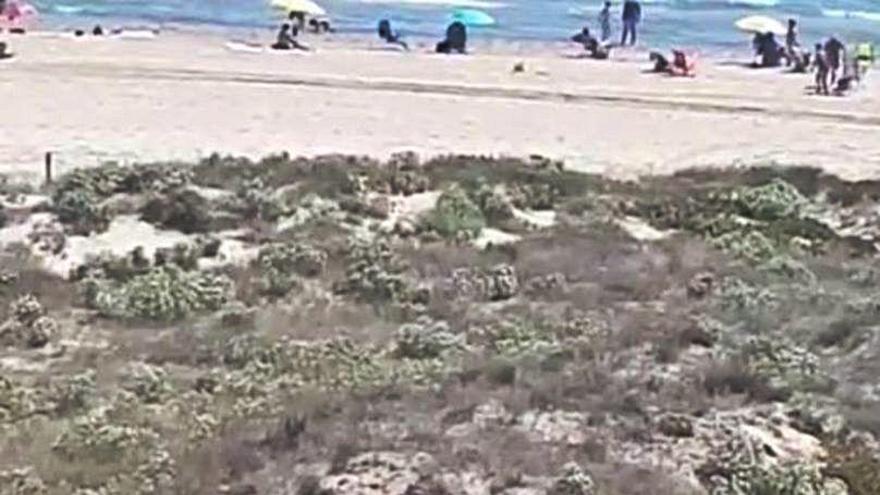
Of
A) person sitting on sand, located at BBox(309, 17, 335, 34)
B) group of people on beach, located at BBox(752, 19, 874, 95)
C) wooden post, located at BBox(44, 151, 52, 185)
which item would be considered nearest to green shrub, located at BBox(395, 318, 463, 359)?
wooden post, located at BBox(44, 151, 52, 185)

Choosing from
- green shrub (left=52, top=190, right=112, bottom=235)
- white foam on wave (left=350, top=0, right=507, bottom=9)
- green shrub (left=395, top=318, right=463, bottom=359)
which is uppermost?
green shrub (left=395, top=318, right=463, bottom=359)

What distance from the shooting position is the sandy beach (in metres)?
23.0

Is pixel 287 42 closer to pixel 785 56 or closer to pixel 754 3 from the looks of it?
pixel 785 56

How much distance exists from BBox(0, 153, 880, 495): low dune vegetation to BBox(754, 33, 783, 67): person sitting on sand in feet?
68.5

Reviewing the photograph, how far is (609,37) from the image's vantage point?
4562 centimetres

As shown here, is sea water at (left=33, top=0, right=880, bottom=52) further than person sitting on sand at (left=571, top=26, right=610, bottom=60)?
Yes

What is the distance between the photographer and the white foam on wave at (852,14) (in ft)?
198

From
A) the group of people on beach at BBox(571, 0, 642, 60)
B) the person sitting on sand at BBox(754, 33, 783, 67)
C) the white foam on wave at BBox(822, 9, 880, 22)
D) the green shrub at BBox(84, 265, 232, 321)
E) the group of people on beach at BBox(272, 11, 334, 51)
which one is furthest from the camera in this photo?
the white foam on wave at BBox(822, 9, 880, 22)

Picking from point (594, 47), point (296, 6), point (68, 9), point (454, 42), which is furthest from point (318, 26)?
point (68, 9)

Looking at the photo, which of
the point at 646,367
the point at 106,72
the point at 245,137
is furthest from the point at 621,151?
the point at 646,367

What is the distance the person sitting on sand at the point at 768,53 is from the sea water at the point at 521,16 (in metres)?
4.82

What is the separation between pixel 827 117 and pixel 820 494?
2167cm

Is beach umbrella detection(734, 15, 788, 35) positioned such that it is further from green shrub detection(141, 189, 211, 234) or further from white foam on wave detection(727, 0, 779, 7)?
green shrub detection(141, 189, 211, 234)

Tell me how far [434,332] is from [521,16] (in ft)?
143
